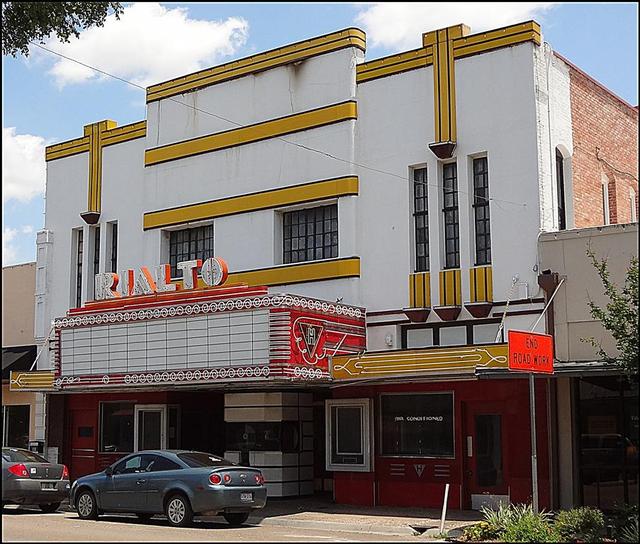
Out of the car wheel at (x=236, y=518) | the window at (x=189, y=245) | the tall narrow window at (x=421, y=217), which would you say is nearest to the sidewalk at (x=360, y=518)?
the car wheel at (x=236, y=518)

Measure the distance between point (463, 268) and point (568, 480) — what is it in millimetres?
5298

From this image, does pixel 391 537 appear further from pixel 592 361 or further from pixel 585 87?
pixel 585 87

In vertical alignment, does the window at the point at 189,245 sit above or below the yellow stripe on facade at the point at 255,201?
below

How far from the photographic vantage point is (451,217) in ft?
78.4

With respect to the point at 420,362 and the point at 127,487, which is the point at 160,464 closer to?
the point at 127,487

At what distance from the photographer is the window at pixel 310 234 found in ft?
84.8

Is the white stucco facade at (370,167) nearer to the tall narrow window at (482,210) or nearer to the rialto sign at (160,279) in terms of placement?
the tall narrow window at (482,210)

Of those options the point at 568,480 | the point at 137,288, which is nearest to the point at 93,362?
the point at 137,288

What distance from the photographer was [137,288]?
85.0ft

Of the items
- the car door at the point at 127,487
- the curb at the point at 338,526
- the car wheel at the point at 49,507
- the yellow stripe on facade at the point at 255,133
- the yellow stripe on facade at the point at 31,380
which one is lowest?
the curb at the point at 338,526

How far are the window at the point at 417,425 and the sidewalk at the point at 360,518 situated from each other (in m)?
1.39

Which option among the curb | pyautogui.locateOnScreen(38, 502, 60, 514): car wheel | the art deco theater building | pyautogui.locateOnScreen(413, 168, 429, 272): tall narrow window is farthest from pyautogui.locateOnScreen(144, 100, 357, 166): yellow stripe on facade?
pyautogui.locateOnScreen(38, 502, 60, 514): car wheel

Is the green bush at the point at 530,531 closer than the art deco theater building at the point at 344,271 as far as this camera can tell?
Yes

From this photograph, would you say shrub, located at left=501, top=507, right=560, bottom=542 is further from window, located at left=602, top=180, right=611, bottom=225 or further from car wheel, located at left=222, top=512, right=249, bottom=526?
window, located at left=602, top=180, right=611, bottom=225
